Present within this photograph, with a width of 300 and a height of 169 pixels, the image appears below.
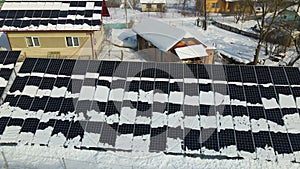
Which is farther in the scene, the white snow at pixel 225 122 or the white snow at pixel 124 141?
the white snow at pixel 225 122

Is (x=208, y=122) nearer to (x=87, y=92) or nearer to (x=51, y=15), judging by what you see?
(x=87, y=92)

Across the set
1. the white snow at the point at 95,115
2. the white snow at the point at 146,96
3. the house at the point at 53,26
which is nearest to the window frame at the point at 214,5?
the house at the point at 53,26

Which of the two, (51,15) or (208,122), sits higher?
(51,15)

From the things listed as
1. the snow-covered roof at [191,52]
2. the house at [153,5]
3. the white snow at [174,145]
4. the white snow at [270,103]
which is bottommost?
the house at [153,5]

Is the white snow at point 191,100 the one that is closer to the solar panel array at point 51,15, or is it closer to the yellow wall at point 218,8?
the solar panel array at point 51,15

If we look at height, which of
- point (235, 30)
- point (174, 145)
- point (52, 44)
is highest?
point (174, 145)

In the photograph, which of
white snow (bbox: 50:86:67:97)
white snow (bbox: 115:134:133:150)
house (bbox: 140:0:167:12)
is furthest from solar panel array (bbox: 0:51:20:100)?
house (bbox: 140:0:167:12)

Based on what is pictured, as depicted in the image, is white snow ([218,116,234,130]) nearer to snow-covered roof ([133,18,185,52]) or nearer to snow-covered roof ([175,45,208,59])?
snow-covered roof ([175,45,208,59])

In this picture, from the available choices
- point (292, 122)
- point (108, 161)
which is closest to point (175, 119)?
point (108, 161)
